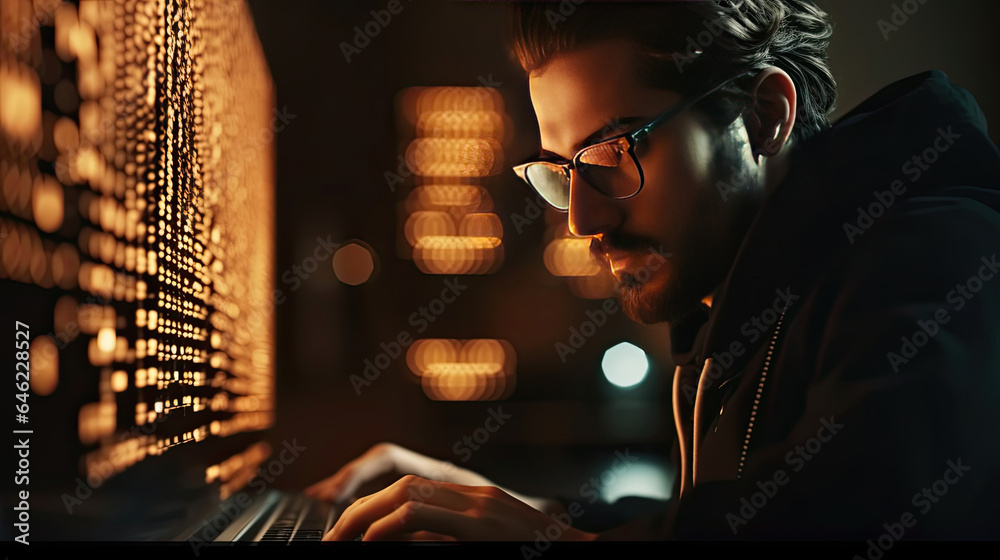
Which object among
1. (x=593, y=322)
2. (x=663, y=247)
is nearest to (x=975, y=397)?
(x=663, y=247)

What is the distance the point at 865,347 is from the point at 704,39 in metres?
0.59

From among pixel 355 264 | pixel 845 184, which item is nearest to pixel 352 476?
pixel 355 264

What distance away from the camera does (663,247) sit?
1.27 m


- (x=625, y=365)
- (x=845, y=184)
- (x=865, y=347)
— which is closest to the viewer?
(x=865, y=347)

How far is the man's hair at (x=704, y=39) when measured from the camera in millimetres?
1234

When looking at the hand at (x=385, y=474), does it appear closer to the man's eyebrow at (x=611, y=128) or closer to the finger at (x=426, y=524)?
the finger at (x=426, y=524)

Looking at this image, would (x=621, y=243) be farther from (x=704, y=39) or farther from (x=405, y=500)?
(x=405, y=500)

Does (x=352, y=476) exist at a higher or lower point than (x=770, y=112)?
lower

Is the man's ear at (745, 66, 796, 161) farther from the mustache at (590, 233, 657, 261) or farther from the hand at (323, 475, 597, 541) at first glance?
the hand at (323, 475, 597, 541)

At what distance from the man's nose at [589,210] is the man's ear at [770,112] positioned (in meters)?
0.26

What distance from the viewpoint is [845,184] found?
3.76 feet

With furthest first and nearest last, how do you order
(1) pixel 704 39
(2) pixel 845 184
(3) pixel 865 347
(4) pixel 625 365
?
1. (4) pixel 625 365
2. (1) pixel 704 39
3. (2) pixel 845 184
4. (3) pixel 865 347

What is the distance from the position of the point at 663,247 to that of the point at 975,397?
51 centimetres

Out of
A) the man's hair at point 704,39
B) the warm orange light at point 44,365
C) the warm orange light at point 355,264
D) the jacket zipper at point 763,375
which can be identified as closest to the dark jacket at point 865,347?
the jacket zipper at point 763,375
